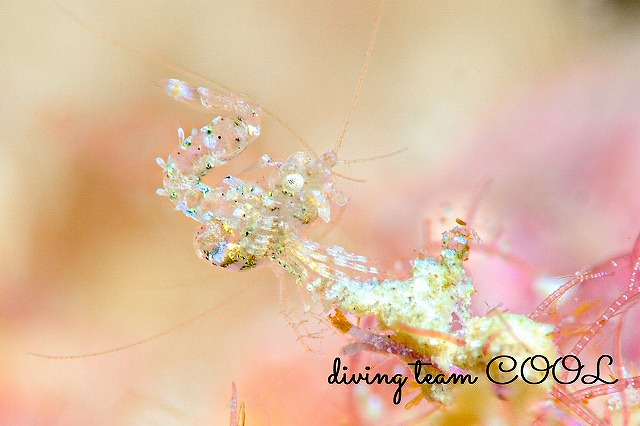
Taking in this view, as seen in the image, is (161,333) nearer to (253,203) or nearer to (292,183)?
(253,203)

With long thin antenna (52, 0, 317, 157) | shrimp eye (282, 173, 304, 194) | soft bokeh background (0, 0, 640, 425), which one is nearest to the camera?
shrimp eye (282, 173, 304, 194)

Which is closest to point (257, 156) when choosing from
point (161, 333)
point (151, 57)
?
point (151, 57)

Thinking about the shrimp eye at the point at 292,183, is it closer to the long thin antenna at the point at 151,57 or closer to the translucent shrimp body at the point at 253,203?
the translucent shrimp body at the point at 253,203

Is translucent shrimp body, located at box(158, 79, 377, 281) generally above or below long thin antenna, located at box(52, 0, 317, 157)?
below

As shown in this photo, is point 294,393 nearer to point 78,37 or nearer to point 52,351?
point 52,351

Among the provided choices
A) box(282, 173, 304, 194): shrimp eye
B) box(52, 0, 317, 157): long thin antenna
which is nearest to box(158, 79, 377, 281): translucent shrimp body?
box(282, 173, 304, 194): shrimp eye

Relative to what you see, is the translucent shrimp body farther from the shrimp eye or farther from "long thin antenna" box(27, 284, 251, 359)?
"long thin antenna" box(27, 284, 251, 359)
